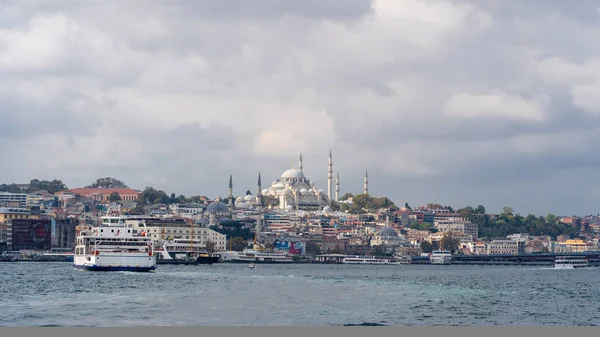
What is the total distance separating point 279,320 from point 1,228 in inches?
3826

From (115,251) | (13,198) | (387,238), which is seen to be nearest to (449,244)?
(387,238)

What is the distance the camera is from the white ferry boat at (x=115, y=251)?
59.5 metres

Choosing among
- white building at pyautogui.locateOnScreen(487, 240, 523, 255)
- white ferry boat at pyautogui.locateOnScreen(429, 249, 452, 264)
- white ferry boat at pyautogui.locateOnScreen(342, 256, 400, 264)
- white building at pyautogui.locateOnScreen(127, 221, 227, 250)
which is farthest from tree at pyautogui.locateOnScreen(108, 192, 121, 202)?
white ferry boat at pyautogui.locateOnScreen(429, 249, 452, 264)

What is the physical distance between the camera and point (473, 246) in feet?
509

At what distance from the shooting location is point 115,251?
60.3 meters

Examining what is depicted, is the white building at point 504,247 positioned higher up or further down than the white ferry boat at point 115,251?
higher up

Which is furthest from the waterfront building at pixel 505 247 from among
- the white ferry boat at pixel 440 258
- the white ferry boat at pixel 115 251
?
the white ferry boat at pixel 115 251

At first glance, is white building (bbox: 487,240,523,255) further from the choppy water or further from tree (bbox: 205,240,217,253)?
the choppy water

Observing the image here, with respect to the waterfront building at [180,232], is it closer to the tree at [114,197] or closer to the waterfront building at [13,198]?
the waterfront building at [13,198]

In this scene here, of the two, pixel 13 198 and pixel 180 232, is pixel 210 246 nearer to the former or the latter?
pixel 180 232

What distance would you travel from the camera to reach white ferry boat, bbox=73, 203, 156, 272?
59.5 m

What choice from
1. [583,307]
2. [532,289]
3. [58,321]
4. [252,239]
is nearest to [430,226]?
[252,239]

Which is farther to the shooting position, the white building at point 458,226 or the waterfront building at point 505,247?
the white building at point 458,226

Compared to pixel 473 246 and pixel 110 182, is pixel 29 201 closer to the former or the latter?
pixel 110 182
